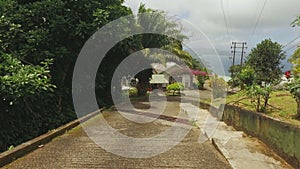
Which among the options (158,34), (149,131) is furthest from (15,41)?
(158,34)

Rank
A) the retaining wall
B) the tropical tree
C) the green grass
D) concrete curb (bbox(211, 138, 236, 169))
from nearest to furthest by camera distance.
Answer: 1. the retaining wall
2. concrete curb (bbox(211, 138, 236, 169))
3. the green grass
4. the tropical tree

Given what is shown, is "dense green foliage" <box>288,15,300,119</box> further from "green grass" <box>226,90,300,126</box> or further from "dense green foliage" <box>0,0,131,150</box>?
"dense green foliage" <box>0,0,131,150</box>

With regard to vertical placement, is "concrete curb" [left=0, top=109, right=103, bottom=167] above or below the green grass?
below

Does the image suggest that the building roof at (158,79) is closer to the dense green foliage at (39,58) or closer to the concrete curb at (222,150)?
the dense green foliage at (39,58)

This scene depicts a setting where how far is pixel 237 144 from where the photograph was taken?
20.9 ft

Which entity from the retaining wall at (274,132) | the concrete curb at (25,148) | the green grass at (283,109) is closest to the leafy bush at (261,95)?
the green grass at (283,109)

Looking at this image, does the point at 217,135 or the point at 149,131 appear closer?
the point at 217,135

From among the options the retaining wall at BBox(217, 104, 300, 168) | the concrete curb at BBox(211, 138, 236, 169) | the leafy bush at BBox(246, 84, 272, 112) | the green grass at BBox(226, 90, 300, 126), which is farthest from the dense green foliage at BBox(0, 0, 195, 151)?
the green grass at BBox(226, 90, 300, 126)

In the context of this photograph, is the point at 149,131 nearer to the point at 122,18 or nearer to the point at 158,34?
the point at 122,18

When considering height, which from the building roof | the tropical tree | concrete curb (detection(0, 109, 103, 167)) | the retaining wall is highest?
the tropical tree

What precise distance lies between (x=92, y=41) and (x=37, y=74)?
14.3ft

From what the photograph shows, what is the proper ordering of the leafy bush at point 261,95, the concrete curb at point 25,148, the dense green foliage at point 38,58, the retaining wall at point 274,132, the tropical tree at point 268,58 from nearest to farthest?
the retaining wall at point 274,132 < the concrete curb at point 25,148 < the dense green foliage at point 38,58 < the leafy bush at point 261,95 < the tropical tree at point 268,58

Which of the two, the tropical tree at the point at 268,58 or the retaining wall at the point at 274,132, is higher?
the tropical tree at the point at 268,58

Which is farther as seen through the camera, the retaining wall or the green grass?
the green grass
